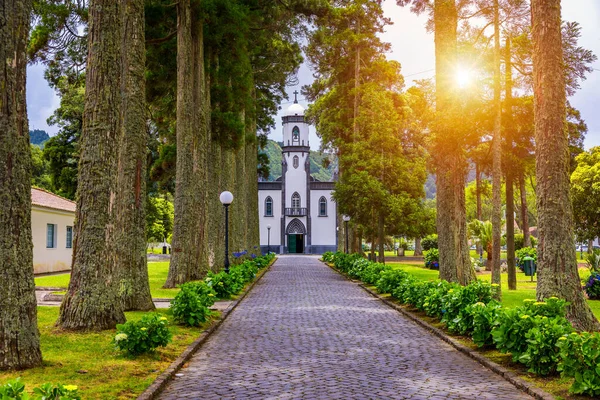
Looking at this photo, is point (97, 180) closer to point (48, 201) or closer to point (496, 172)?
point (496, 172)

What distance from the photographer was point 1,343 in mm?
6535

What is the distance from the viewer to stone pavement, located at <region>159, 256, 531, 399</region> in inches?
252

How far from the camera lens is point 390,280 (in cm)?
1731

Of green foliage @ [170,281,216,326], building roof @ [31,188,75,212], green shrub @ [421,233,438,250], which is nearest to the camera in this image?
green foliage @ [170,281,216,326]

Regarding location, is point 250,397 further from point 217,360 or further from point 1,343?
point 1,343

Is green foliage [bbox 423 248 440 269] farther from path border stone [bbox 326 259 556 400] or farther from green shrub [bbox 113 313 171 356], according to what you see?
green shrub [bbox 113 313 171 356]

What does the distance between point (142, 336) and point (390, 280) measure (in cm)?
1058

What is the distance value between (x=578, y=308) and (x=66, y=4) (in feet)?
44.7

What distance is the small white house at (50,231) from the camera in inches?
1103

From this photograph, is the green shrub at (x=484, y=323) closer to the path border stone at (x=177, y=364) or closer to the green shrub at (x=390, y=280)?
the path border stone at (x=177, y=364)

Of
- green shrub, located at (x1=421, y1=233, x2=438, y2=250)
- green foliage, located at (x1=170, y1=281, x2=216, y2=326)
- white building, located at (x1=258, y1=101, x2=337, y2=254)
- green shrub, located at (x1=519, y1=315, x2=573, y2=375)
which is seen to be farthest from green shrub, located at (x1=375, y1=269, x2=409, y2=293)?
white building, located at (x1=258, y1=101, x2=337, y2=254)

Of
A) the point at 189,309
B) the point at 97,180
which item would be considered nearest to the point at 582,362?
the point at 189,309

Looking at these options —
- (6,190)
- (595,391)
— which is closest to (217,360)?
(6,190)

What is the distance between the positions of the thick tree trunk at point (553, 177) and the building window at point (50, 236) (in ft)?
81.9
